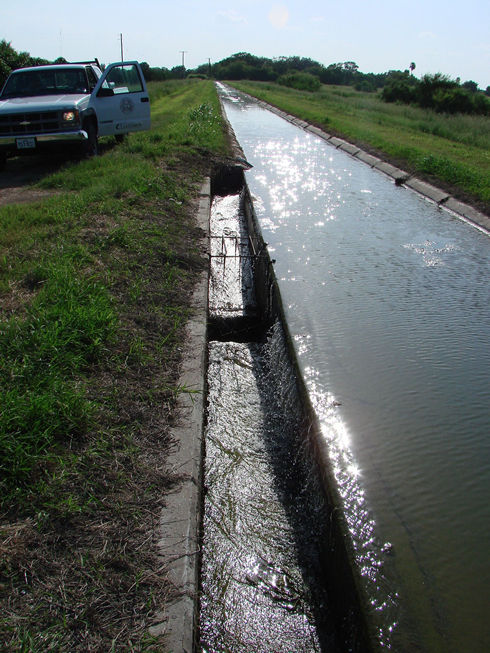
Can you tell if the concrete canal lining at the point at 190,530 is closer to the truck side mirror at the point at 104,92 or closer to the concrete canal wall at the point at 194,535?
the concrete canal wall at the point at 194,535

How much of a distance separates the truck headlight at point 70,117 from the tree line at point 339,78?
14.2 meters

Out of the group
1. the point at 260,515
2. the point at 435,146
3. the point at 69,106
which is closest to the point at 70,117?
the point at 69,106

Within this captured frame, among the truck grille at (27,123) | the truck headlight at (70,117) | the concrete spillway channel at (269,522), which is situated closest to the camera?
the concrete spillway channel at (269,522)

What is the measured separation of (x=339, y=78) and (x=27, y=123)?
98.2 m

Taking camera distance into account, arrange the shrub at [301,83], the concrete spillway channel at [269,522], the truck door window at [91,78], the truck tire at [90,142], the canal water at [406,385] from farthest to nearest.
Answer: the shrub at [301,83], the truck door window at [91,78], the truck tire at [90,142], the canal water at [406,385], the concrete spillway channel at [269,522]

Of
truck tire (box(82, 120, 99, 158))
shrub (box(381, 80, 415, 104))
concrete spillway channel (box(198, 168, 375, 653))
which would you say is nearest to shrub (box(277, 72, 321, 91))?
shrub (box(381, 80, 415, 104))

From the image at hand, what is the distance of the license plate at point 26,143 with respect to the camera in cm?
970

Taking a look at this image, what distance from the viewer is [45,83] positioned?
1093 cm

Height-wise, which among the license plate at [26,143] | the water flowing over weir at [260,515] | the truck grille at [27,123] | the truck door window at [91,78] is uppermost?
the truck door window at [91,78]

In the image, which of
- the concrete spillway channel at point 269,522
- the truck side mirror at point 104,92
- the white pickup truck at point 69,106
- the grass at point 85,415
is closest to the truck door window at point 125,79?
the white pickup truck at point 69,106

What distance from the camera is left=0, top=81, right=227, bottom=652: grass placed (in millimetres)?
2191

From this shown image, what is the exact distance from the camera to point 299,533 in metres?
3.23

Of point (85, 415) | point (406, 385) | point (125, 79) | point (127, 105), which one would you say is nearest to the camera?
point (85, 415)

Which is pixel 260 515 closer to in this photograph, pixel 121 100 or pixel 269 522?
pixel 269 522
